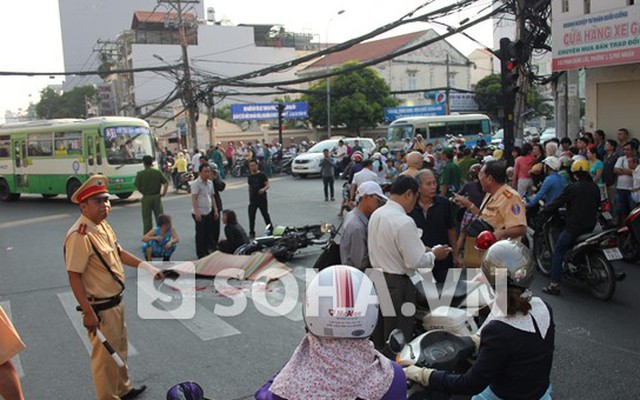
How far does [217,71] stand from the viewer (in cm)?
6719

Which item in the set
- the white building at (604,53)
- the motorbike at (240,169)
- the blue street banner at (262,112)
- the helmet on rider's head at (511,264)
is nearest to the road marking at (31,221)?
the motorbike at (240,169)

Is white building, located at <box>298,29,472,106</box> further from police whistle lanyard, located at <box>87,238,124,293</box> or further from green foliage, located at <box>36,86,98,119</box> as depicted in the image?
police whistle lanyard, located at <box>87,238,124,293</box>

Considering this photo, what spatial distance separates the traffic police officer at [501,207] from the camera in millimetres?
5734

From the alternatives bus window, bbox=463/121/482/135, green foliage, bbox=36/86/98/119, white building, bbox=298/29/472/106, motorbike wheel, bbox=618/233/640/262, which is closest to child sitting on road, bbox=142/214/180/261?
motorbike wheel, bbox=618/233/640/262

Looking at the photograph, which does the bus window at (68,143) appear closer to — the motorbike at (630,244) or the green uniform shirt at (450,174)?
the green uniform shirt at (450,174)

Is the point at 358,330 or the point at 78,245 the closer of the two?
the point at 358,330

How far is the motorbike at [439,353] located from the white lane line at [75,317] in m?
3.42

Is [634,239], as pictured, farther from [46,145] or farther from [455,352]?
[46,145]

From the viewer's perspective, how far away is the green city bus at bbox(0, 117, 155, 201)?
19.0m

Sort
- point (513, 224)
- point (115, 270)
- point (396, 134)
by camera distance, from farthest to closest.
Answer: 1. point (396, 134)
2. point (513, 224)
3. point (115, 270)

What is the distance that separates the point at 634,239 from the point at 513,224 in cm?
393

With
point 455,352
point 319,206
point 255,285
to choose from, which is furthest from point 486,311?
point 319,206

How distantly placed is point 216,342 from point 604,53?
11.0 meters

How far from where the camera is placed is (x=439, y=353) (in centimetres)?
354
